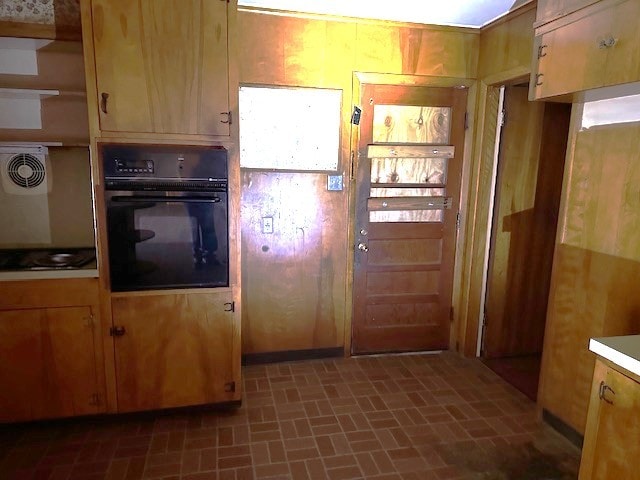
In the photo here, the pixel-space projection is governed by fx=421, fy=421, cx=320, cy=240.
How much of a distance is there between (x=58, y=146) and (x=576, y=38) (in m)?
2.83

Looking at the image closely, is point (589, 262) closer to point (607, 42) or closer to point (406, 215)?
point (607, 42)

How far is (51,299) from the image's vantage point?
218 centimetres

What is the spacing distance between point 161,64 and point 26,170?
1.18 meters

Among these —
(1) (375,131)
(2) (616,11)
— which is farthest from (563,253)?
(1) (375,131)

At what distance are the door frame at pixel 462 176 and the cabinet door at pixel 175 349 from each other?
1126 mm

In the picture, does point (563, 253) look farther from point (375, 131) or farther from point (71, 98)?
point (71, 98)

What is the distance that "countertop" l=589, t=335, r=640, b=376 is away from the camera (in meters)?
1.27

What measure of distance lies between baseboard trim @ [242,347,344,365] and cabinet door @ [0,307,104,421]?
1116 mm

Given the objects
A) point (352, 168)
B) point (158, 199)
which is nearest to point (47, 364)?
point (158, 199)

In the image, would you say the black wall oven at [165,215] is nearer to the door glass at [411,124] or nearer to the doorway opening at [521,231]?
the door glass at [411,124]

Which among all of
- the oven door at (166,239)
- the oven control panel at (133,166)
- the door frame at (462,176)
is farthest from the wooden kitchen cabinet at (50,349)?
the door frame at (462,176)

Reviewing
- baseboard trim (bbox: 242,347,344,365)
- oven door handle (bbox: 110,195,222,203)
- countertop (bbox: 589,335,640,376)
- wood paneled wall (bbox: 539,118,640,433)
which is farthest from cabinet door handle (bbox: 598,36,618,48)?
baseboard trim (bbox: 242,347,344,365)

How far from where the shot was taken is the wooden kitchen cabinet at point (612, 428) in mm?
1301

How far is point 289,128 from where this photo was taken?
9.80 ft
